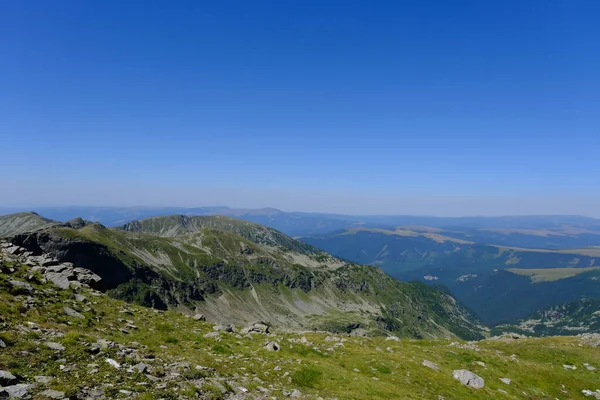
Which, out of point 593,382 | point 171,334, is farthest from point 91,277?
point 593,382

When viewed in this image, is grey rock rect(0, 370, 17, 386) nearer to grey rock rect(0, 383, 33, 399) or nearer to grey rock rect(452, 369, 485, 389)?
grey rock rect(0, 383, 33, 399)

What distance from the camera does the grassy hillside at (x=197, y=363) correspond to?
571 inches

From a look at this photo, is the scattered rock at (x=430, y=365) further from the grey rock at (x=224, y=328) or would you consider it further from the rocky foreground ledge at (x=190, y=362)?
the grey rock at (x=224, y=328)

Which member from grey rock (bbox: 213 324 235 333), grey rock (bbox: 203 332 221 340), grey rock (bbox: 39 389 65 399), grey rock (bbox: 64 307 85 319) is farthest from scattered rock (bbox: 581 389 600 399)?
grey rock (bbox: 64 307 85 319)

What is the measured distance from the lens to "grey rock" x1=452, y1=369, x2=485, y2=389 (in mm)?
27531

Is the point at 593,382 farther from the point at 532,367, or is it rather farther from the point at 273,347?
the point at 273,347

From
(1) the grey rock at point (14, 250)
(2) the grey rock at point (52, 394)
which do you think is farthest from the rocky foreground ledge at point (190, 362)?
(1) the grey rock at point (14, 250)

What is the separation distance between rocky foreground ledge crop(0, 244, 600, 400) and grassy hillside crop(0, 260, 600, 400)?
0.07m

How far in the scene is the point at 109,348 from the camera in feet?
57.8

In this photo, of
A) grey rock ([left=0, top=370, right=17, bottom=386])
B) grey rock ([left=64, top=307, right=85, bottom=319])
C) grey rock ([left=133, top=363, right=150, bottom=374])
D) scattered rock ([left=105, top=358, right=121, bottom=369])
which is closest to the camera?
grey rock ([left=0, top=370, right=17, bottom=386])

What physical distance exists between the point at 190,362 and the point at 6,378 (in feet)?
29.6

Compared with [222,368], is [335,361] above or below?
below

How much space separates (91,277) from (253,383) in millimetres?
29755

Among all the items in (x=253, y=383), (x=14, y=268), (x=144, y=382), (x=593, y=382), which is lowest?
(x=593, y=382)
